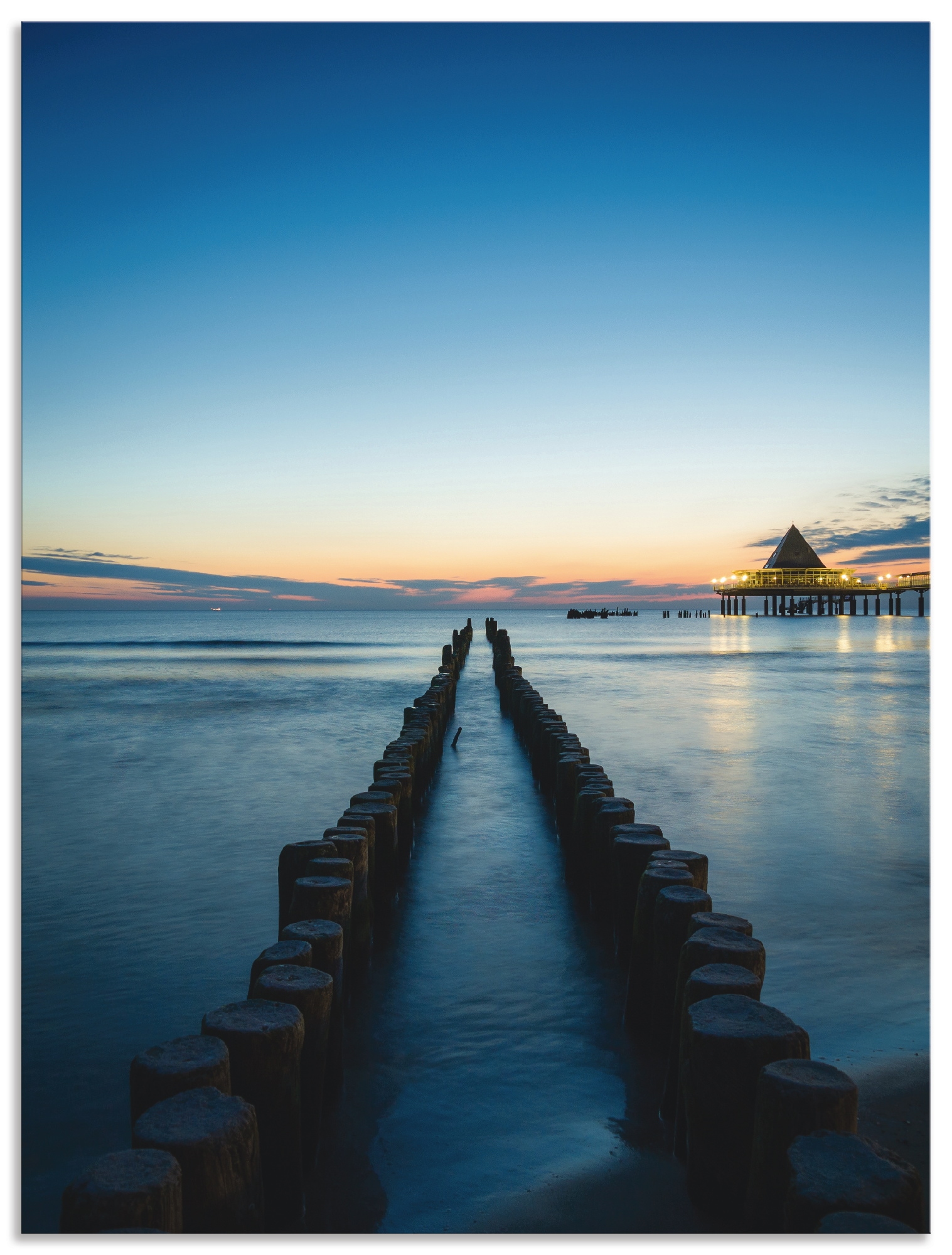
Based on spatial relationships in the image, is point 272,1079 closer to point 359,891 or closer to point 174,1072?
point 174,1072

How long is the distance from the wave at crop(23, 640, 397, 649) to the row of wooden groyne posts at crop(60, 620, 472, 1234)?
4486 centimetres

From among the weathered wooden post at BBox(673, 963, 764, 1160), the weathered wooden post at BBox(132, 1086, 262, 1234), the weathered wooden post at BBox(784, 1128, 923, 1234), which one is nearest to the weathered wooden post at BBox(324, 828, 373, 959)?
the weathered wooden post at BBox(673, 963, 764, 1160)

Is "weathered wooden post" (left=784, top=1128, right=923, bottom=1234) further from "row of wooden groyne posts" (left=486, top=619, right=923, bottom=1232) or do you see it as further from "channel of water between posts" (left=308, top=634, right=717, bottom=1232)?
"channel of water between posts" (left=308, top=634, right=717, bottom=1232)

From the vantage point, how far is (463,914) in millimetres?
5551

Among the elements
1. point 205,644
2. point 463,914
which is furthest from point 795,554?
point 463,914

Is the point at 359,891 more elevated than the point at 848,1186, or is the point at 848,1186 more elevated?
the point at 848,1186

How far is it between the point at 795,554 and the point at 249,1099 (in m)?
78.3

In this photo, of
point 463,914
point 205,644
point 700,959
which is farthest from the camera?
point 205,644

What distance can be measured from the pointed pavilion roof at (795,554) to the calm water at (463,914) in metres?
61.1

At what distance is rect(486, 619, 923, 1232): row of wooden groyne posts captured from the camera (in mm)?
1938

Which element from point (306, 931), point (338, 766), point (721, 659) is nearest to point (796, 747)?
point (338, 766)

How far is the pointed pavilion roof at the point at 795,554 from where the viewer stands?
74875 mm
